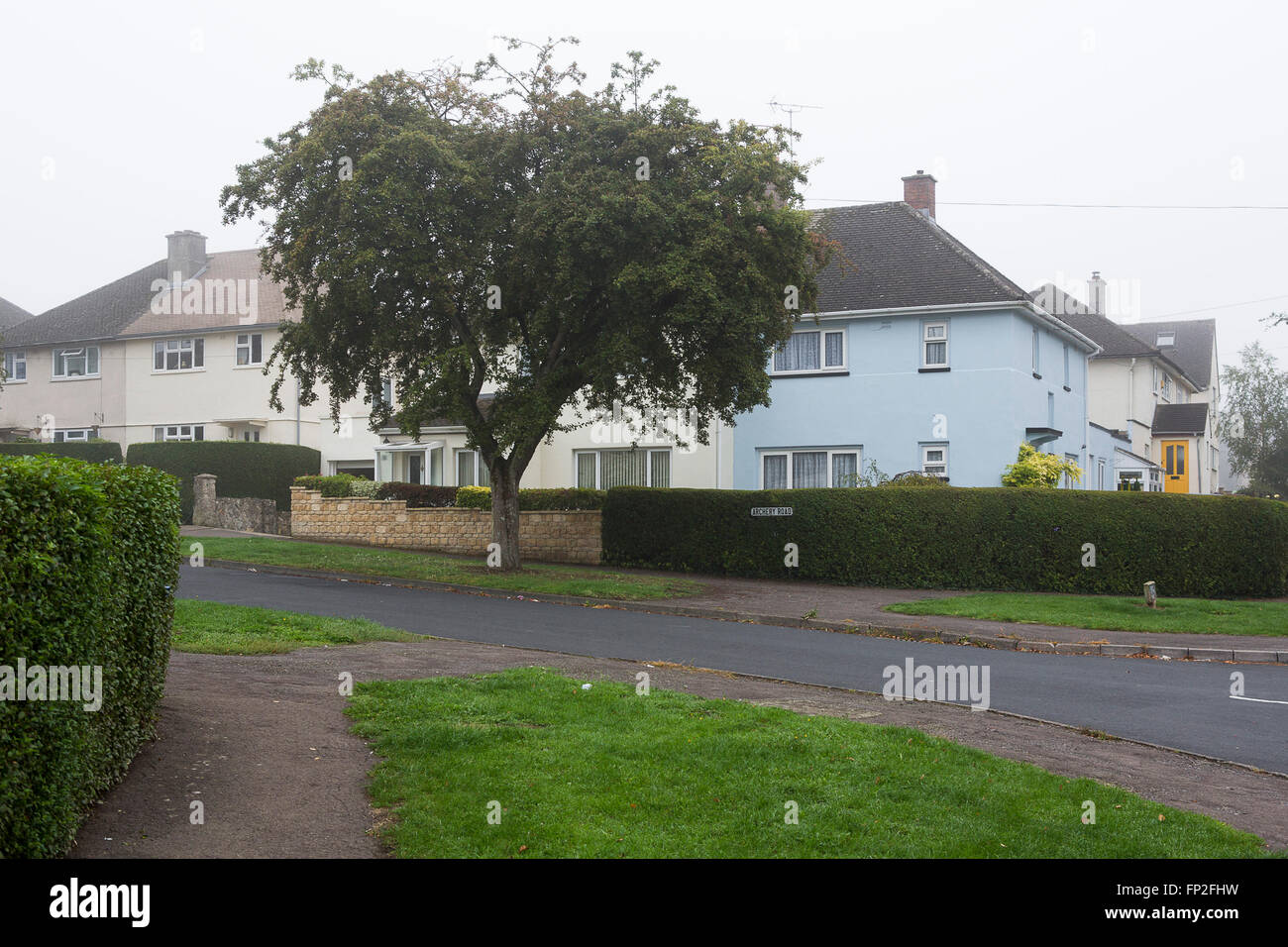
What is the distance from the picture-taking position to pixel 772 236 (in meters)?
21.8

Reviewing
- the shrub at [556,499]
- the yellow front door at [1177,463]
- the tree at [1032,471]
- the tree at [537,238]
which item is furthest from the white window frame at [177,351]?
the yellow front door at [1177,463]

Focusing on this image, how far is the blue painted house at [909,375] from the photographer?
29.5m

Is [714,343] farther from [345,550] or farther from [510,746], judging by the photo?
[510,746]

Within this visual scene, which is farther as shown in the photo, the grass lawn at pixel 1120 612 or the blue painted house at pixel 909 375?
the blue painted house at pixel 909 375

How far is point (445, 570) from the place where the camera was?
24438 millimetres

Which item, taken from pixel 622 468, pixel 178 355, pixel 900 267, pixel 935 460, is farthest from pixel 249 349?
pixel 935 460

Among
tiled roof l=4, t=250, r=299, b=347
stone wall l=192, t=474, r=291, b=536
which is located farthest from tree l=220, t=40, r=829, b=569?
tiled roof l=4, t=250, r=299, b=347

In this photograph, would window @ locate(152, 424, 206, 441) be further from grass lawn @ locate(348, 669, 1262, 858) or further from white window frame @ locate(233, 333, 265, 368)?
grass lawn @ locate(348, 669, 1262, 858)

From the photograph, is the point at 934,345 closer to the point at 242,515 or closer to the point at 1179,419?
the point at 242,515

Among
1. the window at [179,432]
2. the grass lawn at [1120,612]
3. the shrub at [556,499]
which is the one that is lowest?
the grass lawn at [1120,612]

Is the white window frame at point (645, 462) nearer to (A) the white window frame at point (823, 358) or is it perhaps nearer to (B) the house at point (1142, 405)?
(A) the white window frame at point (823, 358)

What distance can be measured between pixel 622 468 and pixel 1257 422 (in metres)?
48.7

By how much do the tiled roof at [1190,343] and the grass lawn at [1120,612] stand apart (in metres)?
42.5
